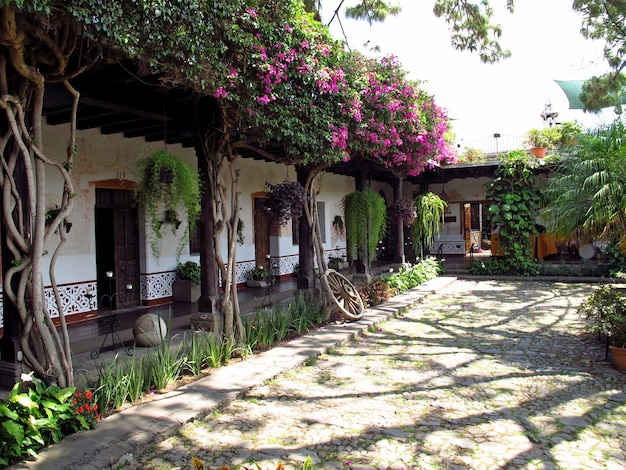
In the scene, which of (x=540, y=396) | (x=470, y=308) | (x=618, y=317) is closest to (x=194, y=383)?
(x=540, y=396)

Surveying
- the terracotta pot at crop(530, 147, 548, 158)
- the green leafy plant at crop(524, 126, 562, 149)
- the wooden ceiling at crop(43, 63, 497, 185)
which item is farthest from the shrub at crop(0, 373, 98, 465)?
the green leafy plant at crop(524, 126, 562, 149)

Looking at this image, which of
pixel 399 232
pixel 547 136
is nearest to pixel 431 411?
pixel 399 232

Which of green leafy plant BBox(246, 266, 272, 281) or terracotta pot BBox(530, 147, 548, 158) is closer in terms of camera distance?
green leafy plant BBox(246, 266, 272, 281)

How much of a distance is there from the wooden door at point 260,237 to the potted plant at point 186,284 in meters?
2.46

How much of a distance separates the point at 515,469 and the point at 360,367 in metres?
2.37

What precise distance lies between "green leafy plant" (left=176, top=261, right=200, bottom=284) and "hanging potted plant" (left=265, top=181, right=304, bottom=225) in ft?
8.01

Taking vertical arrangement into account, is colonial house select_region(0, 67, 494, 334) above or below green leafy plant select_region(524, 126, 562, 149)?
below

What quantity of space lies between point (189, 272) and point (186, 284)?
0.22m

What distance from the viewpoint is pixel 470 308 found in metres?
8.70

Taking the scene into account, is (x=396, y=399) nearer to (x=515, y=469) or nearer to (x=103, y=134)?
(x=515, y=469)

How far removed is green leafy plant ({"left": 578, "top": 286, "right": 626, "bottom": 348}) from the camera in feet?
16.9

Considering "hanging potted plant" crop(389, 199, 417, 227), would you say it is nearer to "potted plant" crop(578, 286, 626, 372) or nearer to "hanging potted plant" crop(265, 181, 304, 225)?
"hanging potted plant" crop(265, 181, 304, 225)

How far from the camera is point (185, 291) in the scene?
28.0 ft

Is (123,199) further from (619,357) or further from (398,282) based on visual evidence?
(619,357)
